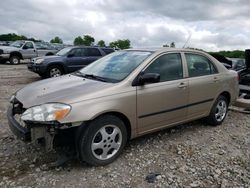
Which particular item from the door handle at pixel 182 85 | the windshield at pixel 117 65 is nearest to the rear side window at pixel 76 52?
the windshield at pixel 117 65

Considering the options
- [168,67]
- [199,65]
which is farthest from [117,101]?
[199,65]

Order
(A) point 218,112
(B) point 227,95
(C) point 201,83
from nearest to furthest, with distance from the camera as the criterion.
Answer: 1. (C) point 201,83
2. (A) point 218,112
3. (B) point 227,95

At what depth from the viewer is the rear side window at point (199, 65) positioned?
478 centimetres

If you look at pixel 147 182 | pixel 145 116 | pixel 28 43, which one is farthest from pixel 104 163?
pixel 28 43

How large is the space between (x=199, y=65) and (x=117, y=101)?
6.86ft

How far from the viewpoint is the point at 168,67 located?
4426 millimetres

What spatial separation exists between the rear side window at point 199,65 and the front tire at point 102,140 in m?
1.77

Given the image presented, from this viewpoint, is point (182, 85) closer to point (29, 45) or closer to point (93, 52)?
point (93, 52)

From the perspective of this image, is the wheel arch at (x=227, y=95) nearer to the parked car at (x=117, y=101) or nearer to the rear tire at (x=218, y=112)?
the rear tire at (x=218, y=112)

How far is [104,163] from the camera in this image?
365 cm

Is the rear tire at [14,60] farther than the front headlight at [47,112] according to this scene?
Yes

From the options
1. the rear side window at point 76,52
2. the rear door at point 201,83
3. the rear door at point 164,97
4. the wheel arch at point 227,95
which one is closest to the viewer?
the rear door at point 164,97

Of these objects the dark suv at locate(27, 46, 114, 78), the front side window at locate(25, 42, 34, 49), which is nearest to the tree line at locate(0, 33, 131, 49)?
the front side window at locate(25, 42, 34, 49)

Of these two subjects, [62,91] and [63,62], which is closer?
[62,91]
